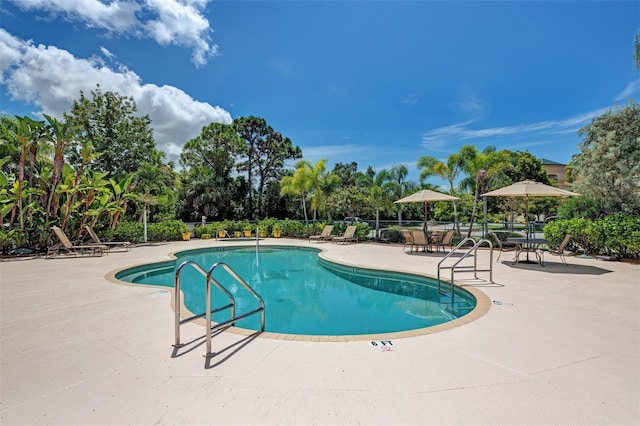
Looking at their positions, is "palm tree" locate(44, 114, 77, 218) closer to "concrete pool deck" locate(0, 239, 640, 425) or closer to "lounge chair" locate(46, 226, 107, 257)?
"lounge chair" locate(46, 226, 107, 257)

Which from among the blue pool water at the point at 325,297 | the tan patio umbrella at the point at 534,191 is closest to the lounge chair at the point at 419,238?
the tan patio umbrella at the point at 534,191

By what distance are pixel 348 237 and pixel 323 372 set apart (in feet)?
41.2

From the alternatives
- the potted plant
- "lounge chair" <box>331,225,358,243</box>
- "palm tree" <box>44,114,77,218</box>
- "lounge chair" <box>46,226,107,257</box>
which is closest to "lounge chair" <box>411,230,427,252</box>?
"lounge chair" <box>331,225,358,243</box>

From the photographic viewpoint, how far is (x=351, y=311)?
611 cm

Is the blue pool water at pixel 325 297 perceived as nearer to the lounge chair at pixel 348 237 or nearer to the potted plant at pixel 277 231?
the lounge chair at pixel 348 237

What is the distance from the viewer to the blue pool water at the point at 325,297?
17.5 ft

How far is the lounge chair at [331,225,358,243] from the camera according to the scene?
15.5 metres

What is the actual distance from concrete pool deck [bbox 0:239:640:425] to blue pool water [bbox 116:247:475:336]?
1320 millimetres

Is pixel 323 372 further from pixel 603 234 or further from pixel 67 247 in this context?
pixel 67 247

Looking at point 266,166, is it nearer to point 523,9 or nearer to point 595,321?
point 523,9

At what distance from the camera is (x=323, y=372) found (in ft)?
9.47

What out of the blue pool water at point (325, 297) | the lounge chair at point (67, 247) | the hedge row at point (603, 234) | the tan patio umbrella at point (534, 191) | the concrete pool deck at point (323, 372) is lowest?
the blue pool water at point (325, 297)

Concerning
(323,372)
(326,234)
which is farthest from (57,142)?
(323,372)

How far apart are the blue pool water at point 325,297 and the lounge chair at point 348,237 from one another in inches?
169
